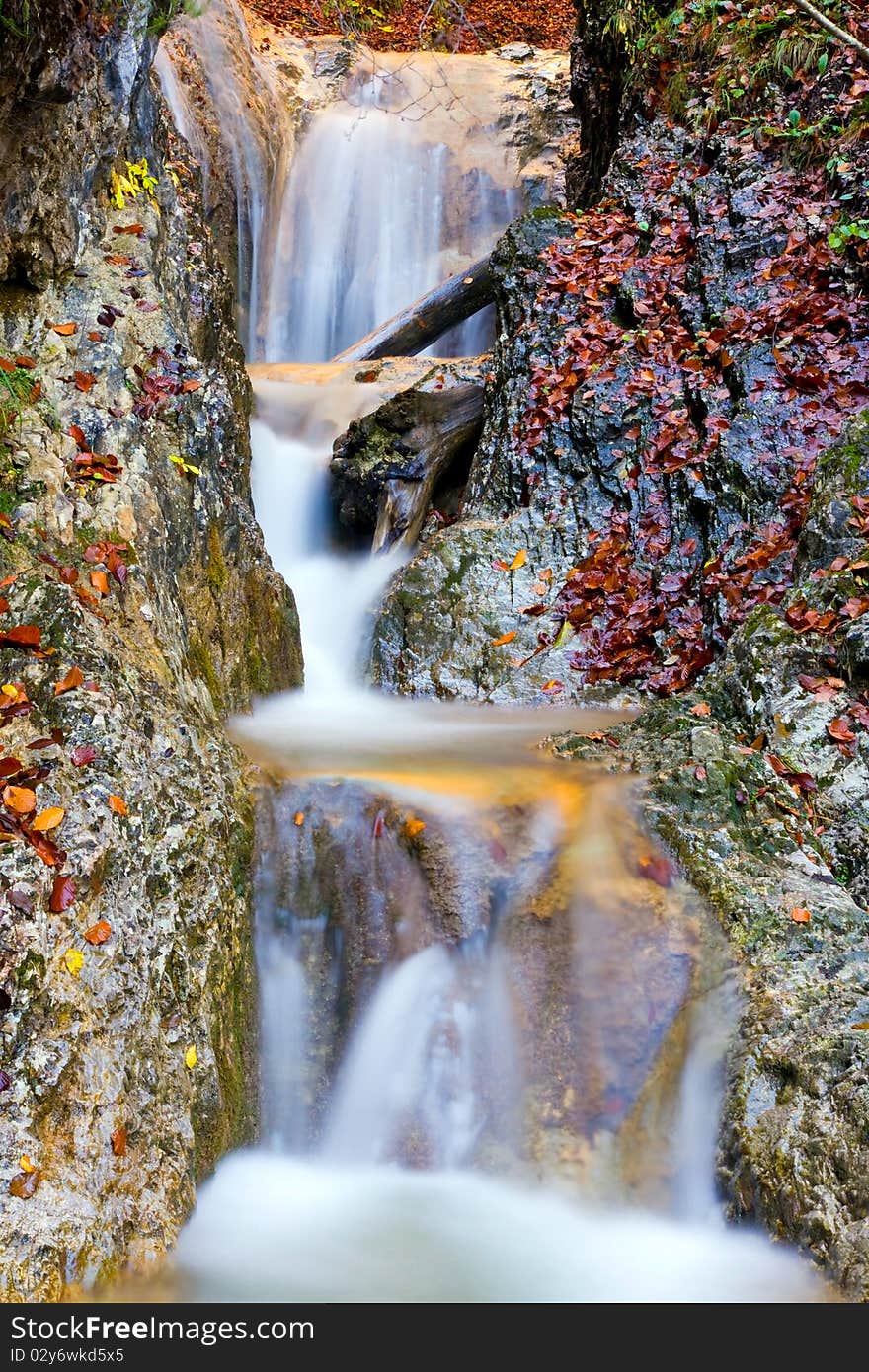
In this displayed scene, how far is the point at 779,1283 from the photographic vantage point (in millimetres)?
2322

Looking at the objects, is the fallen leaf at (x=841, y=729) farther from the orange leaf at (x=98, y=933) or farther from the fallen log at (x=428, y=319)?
the fallen log at (x=428, y=319)

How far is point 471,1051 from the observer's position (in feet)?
10.2

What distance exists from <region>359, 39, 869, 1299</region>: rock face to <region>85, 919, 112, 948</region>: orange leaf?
1.83 meters

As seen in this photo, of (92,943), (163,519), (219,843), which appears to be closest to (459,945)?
(219,843)

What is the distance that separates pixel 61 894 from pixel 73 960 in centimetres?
17

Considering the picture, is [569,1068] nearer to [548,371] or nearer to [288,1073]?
[288,1073]

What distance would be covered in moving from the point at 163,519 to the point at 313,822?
1.66 meters

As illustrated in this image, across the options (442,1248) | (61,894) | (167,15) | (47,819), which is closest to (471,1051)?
(442,1248)

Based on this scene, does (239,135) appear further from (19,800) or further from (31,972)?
(31,972)

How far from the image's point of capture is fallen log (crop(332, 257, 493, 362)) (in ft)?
28.8

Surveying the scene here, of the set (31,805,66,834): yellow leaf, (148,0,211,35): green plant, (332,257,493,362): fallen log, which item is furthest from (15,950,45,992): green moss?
(332,257,493,362): fallen log

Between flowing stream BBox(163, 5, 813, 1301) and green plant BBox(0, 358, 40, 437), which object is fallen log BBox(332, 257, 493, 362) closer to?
green plant BBox(0, 358, 40, 437)

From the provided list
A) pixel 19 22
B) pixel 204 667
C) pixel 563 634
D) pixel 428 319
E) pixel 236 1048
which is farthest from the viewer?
pixel 428 319

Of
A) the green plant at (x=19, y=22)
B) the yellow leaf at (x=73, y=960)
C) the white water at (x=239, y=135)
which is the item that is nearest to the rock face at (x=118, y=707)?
the yellow leaf at (x=73, y=960)
